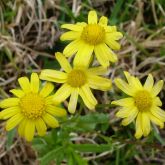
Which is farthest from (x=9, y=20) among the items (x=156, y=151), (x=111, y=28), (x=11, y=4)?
(x=156, y=151)

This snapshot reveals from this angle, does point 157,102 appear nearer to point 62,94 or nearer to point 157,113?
point 157,113

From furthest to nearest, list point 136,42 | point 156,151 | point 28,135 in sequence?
point 136,42
point 156,151
point 28,135

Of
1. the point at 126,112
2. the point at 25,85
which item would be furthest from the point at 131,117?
the point at 25,85

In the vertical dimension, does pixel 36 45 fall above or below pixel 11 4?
below

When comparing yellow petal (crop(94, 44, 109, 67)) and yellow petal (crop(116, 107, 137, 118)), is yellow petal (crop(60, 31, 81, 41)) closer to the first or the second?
yellow petal (crop(94, 44, 109, 67))

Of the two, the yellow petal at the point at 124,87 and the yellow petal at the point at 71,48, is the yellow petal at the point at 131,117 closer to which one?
the yellow petal at the point at 124,87

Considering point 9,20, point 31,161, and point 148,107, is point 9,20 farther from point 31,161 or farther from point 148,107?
point 148,107

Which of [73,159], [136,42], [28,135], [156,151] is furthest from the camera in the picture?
[136,42]
